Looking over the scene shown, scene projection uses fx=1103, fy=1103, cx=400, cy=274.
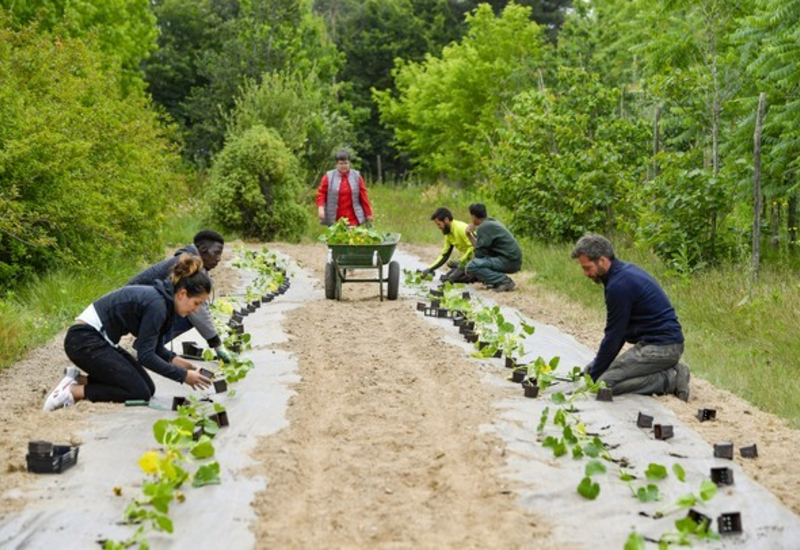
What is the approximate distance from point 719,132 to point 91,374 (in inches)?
408

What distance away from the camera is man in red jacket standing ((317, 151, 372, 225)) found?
625 inches

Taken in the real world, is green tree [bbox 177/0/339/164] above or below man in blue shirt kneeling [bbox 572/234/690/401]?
above

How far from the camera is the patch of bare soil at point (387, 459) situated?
17.1 ft

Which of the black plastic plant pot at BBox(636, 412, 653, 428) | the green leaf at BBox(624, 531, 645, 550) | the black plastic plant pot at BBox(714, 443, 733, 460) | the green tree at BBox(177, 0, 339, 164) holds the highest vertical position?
the green tree at BBox(177, 0, 339, 164)

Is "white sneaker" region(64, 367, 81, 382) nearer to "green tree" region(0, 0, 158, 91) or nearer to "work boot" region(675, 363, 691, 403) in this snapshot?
"work boot" region(675, 363, 691, 403)

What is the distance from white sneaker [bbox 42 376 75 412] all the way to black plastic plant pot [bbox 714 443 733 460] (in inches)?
175

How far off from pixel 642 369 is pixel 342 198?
8.35 m

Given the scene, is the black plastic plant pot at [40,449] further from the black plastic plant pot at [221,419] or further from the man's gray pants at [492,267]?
the man's gray pants at [492,267]

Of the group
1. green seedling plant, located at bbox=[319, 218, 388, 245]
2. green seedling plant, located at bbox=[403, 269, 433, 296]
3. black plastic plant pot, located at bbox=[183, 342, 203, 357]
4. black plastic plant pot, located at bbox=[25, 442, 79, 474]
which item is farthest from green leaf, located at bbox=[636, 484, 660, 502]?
green seedling plant, located at bbox=[403, 269, 433, 296]

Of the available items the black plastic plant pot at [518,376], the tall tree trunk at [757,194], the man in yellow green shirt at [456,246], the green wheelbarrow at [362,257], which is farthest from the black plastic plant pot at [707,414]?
the man in yellow green shirt at [456,246]

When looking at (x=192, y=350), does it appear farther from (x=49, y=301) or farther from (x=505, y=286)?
(x=505, y=286)

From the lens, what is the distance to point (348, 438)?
6.92 m

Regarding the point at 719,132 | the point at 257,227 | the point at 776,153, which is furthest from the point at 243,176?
the point at 776,153

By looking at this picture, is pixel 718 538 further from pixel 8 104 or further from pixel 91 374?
pixel 8 104
